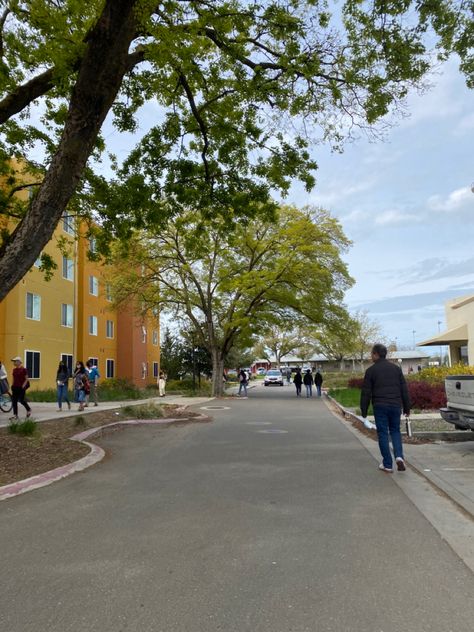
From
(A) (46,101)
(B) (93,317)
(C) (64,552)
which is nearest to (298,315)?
(B) (93,317)

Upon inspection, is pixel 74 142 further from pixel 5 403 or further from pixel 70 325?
pixel 70 325

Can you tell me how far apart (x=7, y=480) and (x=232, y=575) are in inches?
170

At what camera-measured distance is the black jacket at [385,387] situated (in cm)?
748

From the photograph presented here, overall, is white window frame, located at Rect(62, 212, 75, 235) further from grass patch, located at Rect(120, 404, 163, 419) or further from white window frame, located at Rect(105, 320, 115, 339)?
white window frame, located at Rect(105, 320, 115, 339)

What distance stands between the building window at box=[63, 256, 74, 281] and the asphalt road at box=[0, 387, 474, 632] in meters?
25.2

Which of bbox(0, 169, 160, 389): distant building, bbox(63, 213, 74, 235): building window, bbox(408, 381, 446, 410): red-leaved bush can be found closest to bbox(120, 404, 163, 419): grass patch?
bbox(63, 213, 74, 235): building window

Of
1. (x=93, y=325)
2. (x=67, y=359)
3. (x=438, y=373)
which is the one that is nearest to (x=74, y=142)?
(x=438, y=373)

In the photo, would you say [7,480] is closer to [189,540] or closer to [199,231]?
[189,540]

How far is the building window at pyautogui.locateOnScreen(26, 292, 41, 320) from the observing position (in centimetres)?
2705

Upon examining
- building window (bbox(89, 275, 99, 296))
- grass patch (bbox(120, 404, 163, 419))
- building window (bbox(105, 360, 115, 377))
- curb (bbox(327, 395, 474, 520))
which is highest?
building window (bbox(89, 275, 99, 296))

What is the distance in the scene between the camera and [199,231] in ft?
45.7

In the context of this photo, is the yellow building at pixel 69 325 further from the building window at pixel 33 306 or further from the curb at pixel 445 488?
the curb at pixel 445 488

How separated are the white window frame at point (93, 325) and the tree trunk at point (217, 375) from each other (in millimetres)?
8618

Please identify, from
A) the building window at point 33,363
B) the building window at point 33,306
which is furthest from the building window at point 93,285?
the building window at point 33,363
